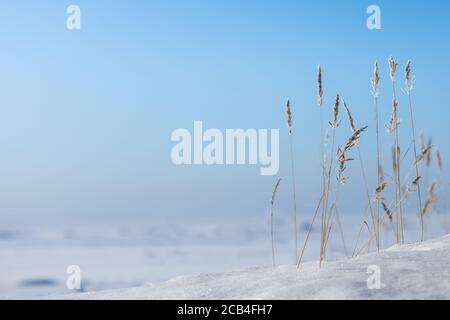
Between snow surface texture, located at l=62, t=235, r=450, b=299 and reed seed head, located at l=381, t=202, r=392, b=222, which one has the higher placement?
reed seed head, located at l=381, t=202, r=392, b=222

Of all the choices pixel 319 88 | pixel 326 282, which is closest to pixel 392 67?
pixel 319 88

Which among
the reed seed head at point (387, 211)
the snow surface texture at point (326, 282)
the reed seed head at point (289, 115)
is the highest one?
the reed seed head at point (289, 115)

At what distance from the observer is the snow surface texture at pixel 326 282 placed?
2088mm

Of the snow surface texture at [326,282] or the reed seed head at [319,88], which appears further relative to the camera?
the reed seed head at [319,88]

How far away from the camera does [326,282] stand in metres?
2.20

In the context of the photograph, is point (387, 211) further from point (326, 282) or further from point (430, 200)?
point (326, 282)

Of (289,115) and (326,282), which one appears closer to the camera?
(326,282)

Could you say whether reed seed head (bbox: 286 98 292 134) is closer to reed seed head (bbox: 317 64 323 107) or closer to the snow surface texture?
reed seed head (bbox: 317 64 323 107)

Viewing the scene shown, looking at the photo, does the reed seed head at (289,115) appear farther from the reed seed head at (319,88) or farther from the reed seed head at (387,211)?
the reed seed head at (387,211)

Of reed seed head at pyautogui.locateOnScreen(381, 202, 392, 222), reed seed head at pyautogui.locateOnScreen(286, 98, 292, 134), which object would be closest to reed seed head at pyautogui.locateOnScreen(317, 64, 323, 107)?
reed seed head at pyautogui.locateOnScreen(286, 98, 292, 134)

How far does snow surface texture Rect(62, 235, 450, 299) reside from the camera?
209cm

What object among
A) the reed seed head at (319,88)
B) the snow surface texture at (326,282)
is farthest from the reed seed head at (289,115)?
the snow surface texture at (326,282)
